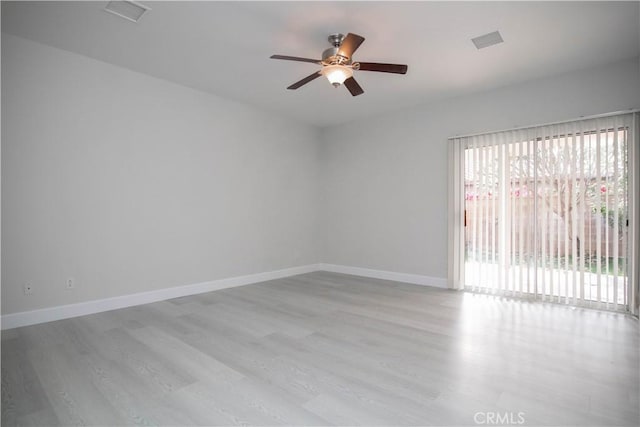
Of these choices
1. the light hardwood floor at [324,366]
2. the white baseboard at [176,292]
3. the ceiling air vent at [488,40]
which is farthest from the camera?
the white baseboard at [176,292]

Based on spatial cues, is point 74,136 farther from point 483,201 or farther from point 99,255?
point 483,201

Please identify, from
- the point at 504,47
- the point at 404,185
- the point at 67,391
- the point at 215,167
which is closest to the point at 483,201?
the point at 404,185

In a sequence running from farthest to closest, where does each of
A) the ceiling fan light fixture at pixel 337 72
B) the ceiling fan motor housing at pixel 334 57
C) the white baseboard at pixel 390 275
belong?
the white baseboard at pixel 390 275 → the ceiling fan light fixture at pixel 337 72 → the ceiling fan motor housing at pixel 334 57

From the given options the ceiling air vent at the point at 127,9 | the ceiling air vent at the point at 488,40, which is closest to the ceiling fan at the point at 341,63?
the ceiling air vent at the point at 488,40

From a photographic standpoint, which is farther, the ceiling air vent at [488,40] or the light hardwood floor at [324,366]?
the ceiling air vent at [488,40]

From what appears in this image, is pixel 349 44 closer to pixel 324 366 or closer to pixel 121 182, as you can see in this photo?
pixel 324 366

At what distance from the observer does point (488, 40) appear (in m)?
3.03

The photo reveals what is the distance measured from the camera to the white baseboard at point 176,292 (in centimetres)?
308

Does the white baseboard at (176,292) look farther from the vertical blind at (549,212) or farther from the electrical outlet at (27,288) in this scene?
the vertical blind at (549,212)

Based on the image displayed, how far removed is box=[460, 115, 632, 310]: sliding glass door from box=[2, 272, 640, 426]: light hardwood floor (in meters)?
0.42

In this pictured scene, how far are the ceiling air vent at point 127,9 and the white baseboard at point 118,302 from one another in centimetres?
282

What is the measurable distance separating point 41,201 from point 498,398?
4122mm

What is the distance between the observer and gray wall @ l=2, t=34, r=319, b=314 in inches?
119

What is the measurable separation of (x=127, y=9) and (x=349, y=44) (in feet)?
6.00
